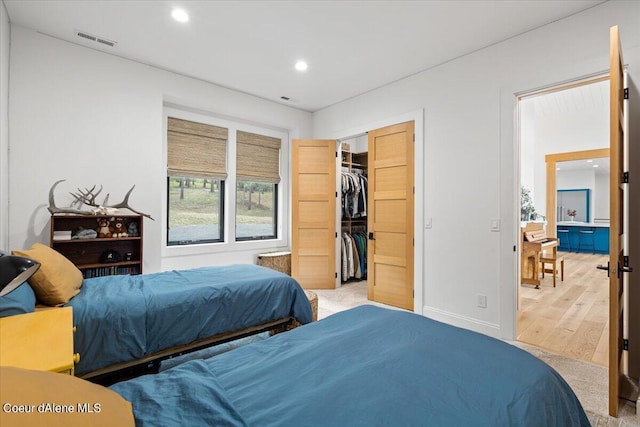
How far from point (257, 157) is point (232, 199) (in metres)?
0.83

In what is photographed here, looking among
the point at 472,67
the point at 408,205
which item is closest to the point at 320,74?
the point at 472,67

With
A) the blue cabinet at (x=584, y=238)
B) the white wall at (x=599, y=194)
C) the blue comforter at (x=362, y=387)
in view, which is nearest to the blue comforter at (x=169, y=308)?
the blue comforter at (x=362, y=387)

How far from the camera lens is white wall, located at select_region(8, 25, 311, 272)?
9.59 ft

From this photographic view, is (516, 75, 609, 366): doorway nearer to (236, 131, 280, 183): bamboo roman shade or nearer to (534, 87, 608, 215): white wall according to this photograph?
(534, 87, 608, 215): white wall

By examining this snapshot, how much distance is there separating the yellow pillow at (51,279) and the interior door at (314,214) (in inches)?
118

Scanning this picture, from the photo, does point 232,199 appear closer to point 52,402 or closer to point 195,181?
point 195,181

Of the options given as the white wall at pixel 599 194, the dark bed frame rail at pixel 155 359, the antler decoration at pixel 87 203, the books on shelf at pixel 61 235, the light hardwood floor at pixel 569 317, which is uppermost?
the white wall at pixel 599 194

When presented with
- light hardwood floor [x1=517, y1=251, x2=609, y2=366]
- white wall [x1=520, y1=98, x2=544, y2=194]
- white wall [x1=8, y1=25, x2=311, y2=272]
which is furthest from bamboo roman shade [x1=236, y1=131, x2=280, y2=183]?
white wall [x1=520, y1=98, x2=544, y2=194]

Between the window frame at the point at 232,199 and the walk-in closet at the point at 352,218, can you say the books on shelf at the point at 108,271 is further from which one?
the walk-in closet at the point at 352,218

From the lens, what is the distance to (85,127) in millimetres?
3248

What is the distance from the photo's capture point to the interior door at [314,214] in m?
4.80

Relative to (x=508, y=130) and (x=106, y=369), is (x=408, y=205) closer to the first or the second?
(x=508, y=130)

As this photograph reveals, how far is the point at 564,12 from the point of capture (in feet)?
8.41

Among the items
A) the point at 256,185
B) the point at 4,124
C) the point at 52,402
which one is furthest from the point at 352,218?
the point at 52,402
